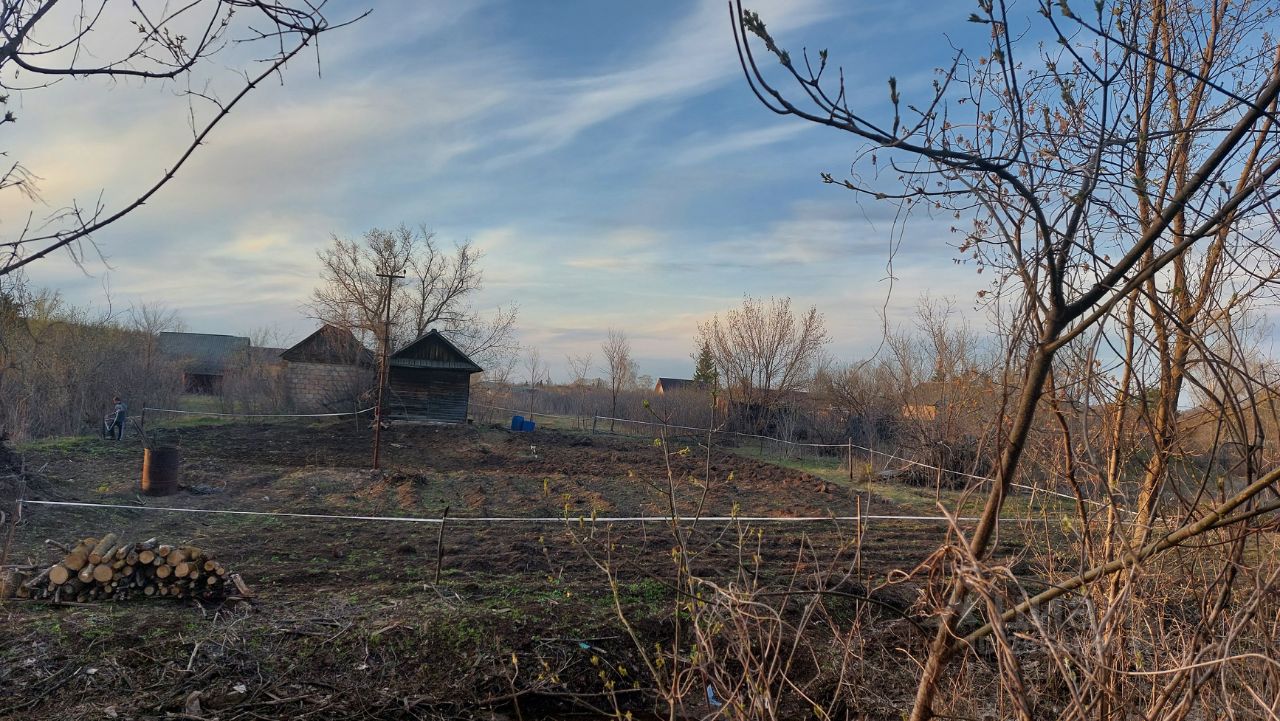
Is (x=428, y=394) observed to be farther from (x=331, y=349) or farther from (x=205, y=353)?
(x=205, y=353)

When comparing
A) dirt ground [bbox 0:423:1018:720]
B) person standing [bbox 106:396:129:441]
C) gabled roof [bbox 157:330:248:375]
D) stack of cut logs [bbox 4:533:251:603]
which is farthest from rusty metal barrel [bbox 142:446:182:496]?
gabled roof [bbox 157:330:248:375]

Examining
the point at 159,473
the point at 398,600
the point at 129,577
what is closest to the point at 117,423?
the point at 159,473

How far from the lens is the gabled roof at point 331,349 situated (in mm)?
31016

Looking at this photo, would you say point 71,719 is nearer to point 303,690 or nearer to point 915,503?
point 303,690

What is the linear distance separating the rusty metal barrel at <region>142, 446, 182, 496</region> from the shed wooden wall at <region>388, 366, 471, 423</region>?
15552 mm

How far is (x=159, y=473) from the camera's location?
11.8 meters

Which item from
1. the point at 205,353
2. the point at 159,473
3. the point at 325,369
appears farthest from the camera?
the point at 205,353

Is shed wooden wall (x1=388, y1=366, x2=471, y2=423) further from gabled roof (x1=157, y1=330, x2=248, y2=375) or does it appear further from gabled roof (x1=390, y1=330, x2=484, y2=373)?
gabled roof (x1=157, y1=330, x2=248, y2=375)

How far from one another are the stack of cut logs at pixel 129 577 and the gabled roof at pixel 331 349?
81.8ft

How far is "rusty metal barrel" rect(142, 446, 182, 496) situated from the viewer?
1173 centimetres

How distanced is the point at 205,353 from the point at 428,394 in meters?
28.2

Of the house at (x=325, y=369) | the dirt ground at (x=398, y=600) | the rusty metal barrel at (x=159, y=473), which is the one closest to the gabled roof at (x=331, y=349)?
the house at (x=325, y=369)

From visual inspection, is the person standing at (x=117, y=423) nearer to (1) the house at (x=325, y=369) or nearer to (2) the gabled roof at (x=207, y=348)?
(1) the house at (x=325, y=369)

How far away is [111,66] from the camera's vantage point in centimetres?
199
